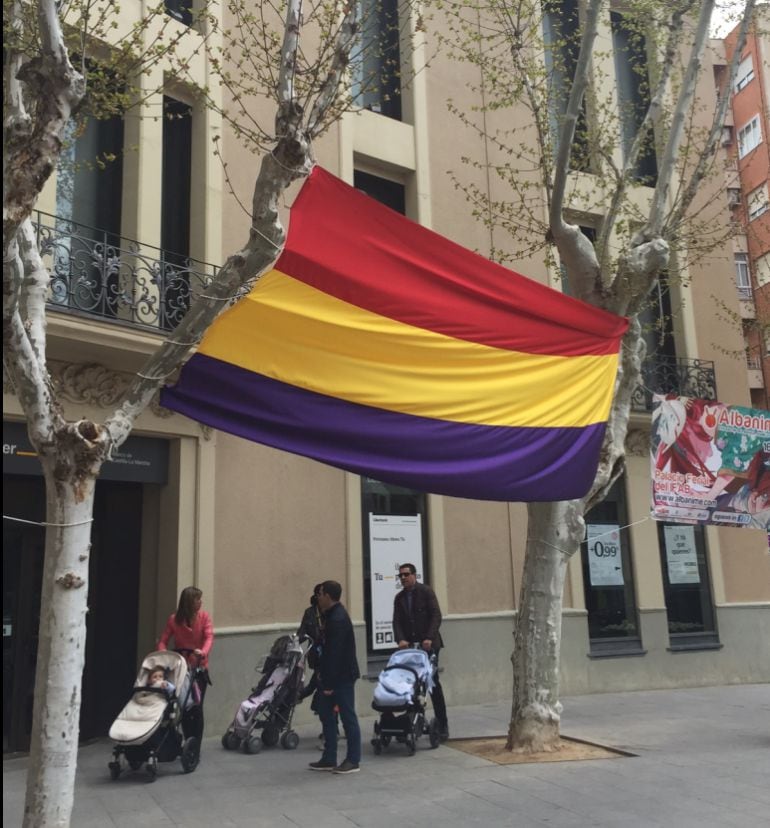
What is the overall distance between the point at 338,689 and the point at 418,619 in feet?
6.37

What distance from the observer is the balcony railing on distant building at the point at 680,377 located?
1608cm

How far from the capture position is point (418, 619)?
387 inches

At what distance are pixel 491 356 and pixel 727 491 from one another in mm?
8387

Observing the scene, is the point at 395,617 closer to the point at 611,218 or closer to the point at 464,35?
the point at 611,218

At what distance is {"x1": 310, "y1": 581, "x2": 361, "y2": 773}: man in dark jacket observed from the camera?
8.08 meters

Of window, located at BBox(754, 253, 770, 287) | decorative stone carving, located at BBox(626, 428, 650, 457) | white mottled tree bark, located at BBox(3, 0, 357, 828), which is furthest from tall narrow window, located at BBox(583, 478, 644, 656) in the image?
white mottled tree bark, located at BBox(3, 0, 357, 828)

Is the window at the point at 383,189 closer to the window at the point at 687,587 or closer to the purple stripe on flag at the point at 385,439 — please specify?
the window at the point at 687,587

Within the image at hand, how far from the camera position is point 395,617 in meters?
9.98

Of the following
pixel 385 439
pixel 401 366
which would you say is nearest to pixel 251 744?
pixel 385 439

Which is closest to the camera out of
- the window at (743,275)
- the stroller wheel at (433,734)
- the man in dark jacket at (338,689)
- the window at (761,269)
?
the man in dark jacket at (338,689)

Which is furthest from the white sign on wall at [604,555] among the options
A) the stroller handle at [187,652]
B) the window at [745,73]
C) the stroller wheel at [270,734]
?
the window at [745,73]

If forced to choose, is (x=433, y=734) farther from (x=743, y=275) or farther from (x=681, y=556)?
(x=743, y=275)

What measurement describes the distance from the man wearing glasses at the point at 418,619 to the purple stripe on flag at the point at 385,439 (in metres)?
3.82

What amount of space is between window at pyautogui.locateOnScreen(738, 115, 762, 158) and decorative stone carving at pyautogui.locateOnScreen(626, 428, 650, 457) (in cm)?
2167
